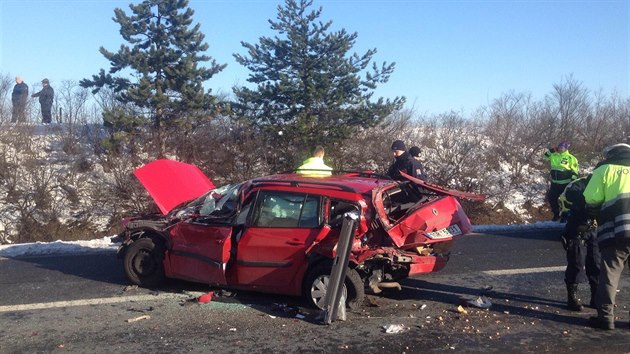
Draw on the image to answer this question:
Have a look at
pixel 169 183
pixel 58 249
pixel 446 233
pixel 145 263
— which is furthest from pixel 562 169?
pixel 58 249

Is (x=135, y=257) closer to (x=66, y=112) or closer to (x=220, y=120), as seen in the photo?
(x=220, y=120)

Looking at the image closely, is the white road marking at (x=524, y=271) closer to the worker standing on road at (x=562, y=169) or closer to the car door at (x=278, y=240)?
the worker standing on road at (x=562, y=169)

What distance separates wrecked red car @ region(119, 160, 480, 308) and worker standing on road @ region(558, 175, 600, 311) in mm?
1206

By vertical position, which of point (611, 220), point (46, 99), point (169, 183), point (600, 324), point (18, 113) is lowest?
point (600, 324)

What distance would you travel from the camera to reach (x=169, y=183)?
27.7ft

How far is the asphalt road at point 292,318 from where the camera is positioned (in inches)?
216

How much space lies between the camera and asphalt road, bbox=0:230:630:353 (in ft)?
18.0

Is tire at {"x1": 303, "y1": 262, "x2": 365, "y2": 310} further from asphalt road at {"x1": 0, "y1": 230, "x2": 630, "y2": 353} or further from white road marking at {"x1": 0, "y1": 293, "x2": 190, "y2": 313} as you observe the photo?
white road marking at {"x1": 0, "y1": 293, "x2": 190, "y2": 313}

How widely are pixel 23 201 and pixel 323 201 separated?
41.3ft

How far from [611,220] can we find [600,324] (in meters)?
1.06

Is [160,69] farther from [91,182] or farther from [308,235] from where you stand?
[308,235]

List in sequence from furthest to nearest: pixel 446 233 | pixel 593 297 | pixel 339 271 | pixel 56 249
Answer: pixel 56 249, pixel 446 233, pixel 593 297, pixel 339 271

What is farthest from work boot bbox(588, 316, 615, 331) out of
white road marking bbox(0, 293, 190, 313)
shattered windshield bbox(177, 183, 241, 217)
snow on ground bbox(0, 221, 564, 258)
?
snow on ground bbox(0, 221, 564, 258)

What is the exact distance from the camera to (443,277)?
8.09m
